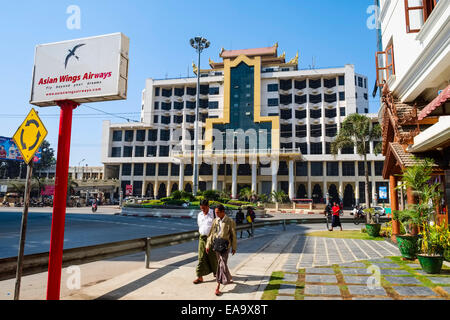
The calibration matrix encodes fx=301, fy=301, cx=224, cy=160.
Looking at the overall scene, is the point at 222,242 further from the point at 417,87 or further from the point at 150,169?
the point at 150,169

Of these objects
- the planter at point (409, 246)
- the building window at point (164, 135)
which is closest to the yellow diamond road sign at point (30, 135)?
the planter at point (409, 246)

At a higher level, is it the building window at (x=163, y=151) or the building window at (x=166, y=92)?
the building window at (x=166, y=92)

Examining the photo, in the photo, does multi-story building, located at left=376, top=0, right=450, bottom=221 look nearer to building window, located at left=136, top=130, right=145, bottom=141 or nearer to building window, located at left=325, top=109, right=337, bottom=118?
building window, located at left=325, top=109, right=337, bottom=118

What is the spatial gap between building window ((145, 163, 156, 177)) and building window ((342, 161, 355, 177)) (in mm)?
35245

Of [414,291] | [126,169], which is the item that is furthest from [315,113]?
[414,291]

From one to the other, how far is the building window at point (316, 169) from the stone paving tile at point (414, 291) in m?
47.8

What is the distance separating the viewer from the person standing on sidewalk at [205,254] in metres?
5.86

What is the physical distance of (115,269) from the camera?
7.54m

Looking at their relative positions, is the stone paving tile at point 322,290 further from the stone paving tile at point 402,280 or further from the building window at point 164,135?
the building window at point 164,135

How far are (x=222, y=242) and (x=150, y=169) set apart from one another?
185ft
